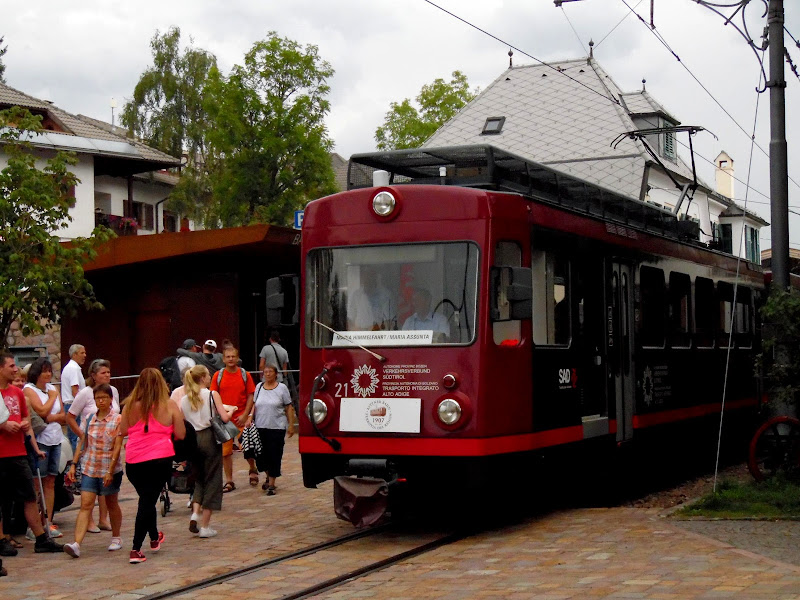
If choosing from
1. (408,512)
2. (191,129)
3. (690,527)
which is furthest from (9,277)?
(191,129)

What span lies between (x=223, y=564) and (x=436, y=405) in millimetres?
2175

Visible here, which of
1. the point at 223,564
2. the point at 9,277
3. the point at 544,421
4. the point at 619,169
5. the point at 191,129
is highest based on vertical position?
the point at 191,129

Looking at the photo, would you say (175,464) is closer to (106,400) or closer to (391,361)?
(106,400)

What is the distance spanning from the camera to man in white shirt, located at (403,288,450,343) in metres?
10.9

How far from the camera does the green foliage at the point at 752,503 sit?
1164cm

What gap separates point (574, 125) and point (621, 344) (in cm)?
2902

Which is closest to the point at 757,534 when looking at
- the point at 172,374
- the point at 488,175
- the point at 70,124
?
the point at 488,175

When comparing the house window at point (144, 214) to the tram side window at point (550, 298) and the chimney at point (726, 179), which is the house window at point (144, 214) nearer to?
the chimney at point (726, 179)

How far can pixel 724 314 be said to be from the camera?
17.7m

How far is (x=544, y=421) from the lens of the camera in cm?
1168

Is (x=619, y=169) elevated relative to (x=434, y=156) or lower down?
elevated

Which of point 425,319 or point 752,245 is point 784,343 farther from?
point 752,245

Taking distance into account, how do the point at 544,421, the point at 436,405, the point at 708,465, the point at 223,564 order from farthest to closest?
the point at 708,465, the point at 544,421, the point at 436,405, the point at 223,564

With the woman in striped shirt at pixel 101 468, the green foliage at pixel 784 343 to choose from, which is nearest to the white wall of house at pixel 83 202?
the woman in striped shirt at pixel 101 468
